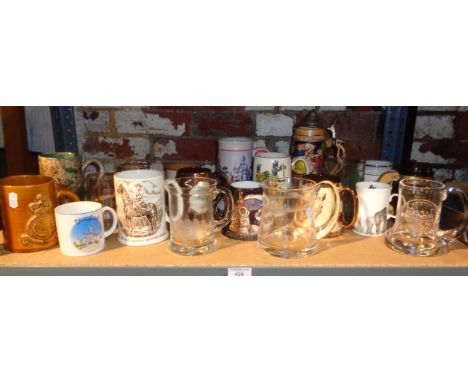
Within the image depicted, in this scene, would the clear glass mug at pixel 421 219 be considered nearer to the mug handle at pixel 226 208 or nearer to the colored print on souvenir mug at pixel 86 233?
the mug handle at pixel 226 208

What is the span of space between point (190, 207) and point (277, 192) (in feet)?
0.56

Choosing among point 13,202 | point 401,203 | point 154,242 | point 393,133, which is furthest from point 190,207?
point 393,133

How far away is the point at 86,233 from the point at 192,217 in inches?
7.9

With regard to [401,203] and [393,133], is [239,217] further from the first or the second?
[393,133]

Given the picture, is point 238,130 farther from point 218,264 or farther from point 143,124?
point 218,264

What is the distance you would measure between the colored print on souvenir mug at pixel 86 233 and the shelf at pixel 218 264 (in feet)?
0.07

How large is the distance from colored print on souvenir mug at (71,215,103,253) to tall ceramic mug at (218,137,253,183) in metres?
0.33

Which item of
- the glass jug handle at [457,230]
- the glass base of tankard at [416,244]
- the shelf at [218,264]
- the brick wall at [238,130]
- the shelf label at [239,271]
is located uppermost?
the brick wall at [238,130]

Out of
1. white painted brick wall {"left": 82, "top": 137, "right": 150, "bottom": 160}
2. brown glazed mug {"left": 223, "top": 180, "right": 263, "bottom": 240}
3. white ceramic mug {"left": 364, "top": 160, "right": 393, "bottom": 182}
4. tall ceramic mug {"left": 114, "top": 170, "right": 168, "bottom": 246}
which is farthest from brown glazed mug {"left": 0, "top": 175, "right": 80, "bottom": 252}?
white ceramic mug {"left": 364, "top": 160, "right": 393, "bottom": 182}

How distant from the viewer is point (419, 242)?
814mm

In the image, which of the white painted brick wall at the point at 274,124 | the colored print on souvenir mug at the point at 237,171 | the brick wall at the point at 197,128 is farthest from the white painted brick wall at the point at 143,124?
the colored print on souvenir mug at the point at 237,171

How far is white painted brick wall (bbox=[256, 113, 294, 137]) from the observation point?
126 cm

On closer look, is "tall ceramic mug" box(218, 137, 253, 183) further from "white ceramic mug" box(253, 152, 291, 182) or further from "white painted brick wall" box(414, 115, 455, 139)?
"white painted brick wall" box(414, 115, 455, 139)

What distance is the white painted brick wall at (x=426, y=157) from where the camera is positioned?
4.17ft
